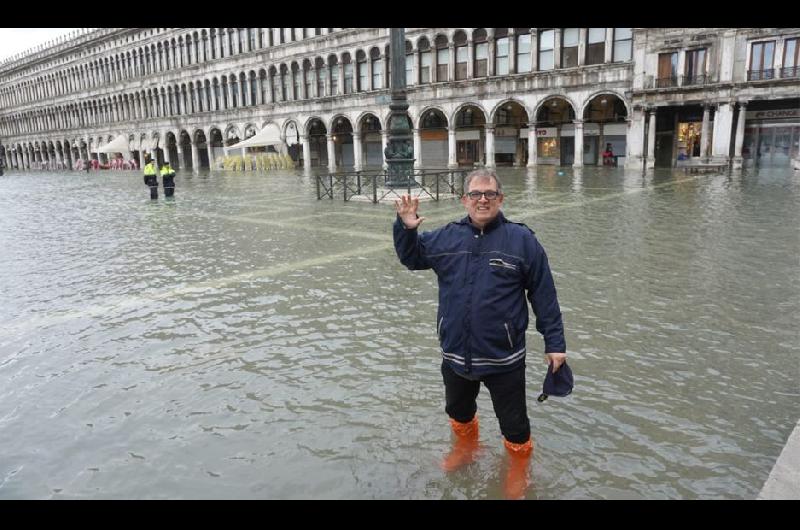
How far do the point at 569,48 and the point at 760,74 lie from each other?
10.1 metres

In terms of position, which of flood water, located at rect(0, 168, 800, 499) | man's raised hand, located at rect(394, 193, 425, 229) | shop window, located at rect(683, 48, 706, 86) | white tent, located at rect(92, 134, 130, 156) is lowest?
flood water, located at rect(0, 168, 800, 499)

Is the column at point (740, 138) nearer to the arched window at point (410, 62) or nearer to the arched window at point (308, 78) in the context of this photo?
the arched window at point (410, 62)

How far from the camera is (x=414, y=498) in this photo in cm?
338

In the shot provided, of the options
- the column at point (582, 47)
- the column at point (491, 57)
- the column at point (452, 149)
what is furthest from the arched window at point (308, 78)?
the column at point (582, 47)

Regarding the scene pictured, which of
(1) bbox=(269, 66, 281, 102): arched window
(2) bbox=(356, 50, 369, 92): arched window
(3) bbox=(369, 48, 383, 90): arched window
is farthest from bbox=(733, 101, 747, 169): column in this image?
(1) bbox=(269, 66, 281, 102): arched window

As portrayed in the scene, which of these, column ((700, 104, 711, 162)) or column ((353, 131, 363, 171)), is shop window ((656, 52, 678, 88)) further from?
column ((353, 131, 363, 171))

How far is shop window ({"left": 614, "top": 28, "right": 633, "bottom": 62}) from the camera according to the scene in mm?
32406

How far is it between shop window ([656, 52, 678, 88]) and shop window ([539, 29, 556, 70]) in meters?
6.16
